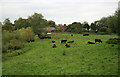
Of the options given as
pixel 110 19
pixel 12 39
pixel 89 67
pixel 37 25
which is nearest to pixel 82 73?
pixel 89 67

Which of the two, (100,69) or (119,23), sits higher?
(119,23)

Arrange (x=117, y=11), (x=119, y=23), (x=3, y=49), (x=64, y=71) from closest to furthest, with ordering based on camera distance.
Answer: (x=64, y=71) < (x=119, y=23) < (x=117, y=11) < (x=3, y=49)

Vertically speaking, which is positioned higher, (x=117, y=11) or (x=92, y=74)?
(x=117, y=11)

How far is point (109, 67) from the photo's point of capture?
10.1m

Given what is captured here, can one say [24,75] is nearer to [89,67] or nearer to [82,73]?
[82,73]

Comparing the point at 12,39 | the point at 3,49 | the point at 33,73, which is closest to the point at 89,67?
the point at 33,73

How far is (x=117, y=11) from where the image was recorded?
17.2m

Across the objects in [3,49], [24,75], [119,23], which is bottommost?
[24,75]

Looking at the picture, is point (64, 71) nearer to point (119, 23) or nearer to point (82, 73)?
point (82, 73)

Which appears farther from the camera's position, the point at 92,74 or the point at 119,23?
the point at 119,23

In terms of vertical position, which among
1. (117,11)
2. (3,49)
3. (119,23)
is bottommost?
(3,49)

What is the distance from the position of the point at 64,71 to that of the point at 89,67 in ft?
6.98

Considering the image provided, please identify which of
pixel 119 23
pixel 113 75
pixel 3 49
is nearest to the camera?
pixel 113 75

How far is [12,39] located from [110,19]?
1628cm
